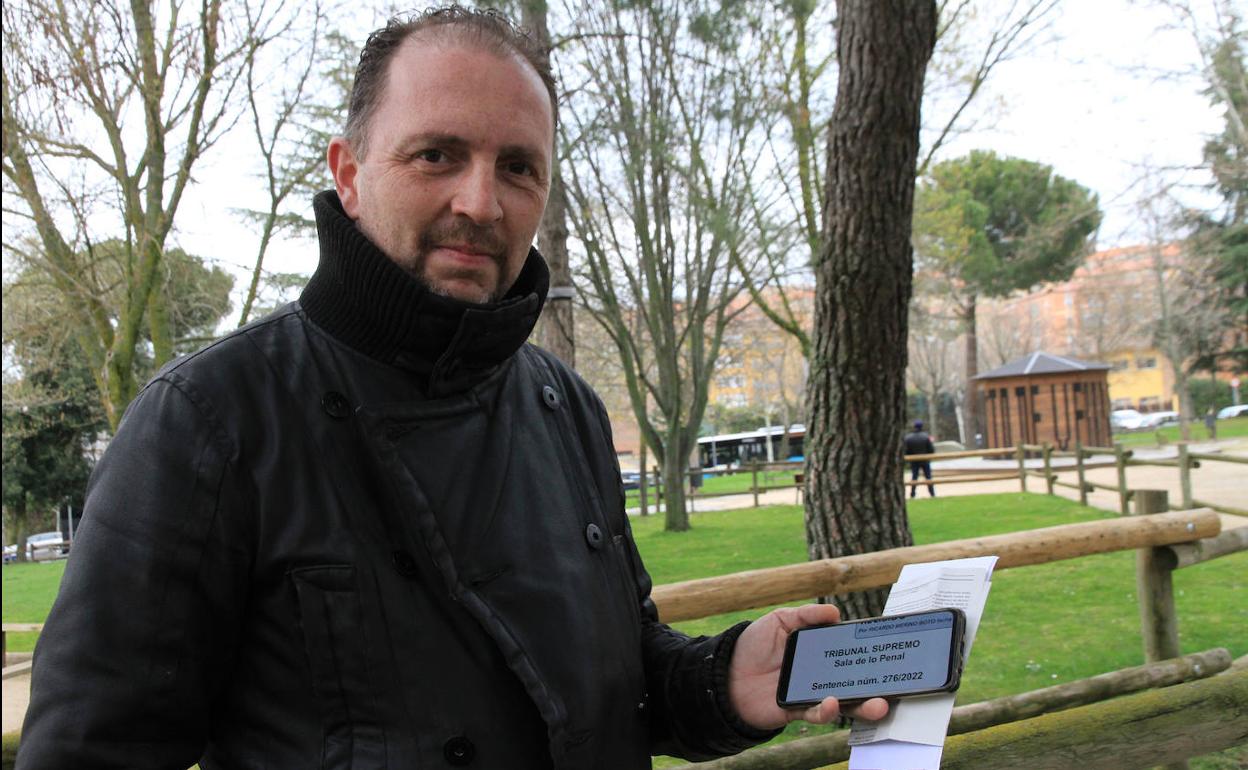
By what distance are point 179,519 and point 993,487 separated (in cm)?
2103

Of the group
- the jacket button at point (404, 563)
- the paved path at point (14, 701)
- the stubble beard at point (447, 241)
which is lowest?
the paved path at point (14, 701)

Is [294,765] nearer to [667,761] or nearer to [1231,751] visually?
[667,761]

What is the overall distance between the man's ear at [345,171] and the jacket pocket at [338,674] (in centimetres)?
57

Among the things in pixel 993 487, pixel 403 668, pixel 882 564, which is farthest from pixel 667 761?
pixel 993 487

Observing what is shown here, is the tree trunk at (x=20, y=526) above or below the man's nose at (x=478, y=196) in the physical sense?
below

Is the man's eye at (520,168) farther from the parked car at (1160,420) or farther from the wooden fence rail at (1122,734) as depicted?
the parked car at (1160,420)

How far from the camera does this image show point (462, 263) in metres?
1.40

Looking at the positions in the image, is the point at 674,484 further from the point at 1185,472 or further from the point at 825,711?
the point at 825,711

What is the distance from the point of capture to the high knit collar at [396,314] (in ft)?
4.46

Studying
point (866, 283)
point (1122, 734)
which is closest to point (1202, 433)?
point (866, 283)

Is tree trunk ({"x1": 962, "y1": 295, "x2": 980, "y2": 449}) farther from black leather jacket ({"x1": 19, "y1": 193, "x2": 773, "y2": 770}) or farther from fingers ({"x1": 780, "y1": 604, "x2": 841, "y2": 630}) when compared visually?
black leather jacket ({"x1": 19, "y1": 193, "x2": 773, "y2": 770})

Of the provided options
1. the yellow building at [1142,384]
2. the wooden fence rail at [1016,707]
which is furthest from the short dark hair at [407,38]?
the yellow building at [1142,384]

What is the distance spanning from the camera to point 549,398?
165 cm

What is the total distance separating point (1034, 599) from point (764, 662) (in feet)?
25.6
